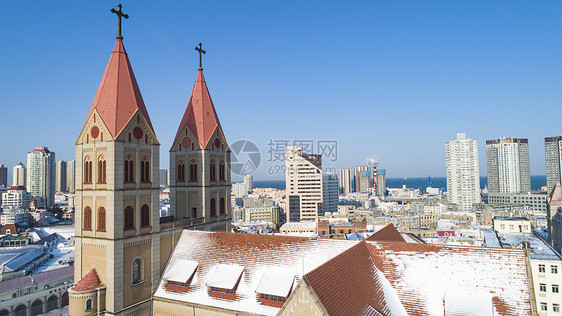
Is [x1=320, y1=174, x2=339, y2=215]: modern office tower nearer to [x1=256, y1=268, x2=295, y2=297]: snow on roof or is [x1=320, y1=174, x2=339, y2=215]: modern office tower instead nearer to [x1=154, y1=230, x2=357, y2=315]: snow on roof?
[x1=154, y1=230, x2=357, y2=315]: snow on roof

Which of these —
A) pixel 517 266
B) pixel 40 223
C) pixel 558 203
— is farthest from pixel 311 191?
pixel 517 266

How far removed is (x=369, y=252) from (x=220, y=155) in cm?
1543

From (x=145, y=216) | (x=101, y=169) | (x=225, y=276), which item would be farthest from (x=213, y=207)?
(x=101, y=169)

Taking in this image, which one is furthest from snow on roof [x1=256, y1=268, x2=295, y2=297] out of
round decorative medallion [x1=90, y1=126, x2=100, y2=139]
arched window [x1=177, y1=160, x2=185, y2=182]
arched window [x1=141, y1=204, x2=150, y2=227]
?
round decorative medallion [x1=90, y1=126, x2=100, y2=139]

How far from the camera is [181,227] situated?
90.8 feet

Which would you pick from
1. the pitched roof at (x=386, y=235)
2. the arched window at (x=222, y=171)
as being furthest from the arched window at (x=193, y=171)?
the pitched roof at (x=386, y=235)

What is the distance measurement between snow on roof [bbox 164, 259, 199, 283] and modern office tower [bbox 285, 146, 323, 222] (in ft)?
463

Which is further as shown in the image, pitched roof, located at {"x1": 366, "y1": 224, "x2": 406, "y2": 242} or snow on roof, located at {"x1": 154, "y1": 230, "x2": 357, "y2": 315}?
pitched roof, located at {"x1": 366, "y1": 224, "x2": 406, "y2": 242}

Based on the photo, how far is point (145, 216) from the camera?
2491 centimetres

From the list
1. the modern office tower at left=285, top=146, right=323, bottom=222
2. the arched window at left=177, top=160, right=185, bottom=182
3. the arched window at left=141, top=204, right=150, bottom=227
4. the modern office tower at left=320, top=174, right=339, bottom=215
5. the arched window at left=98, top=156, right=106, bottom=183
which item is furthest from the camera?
the modern office tower at left=320, top=174, right=339, bottom=215

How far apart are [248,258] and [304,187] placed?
484ft

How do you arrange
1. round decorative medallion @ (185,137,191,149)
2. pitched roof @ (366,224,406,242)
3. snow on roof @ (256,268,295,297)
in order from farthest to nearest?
round decorative medallion @ (185,137,191,149)
pitched roof @ (366,224,406,242)
snow on roof @ (256,268,295,297)

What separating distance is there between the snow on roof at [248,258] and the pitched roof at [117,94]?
9.73 metres

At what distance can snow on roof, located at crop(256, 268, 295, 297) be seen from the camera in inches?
808
